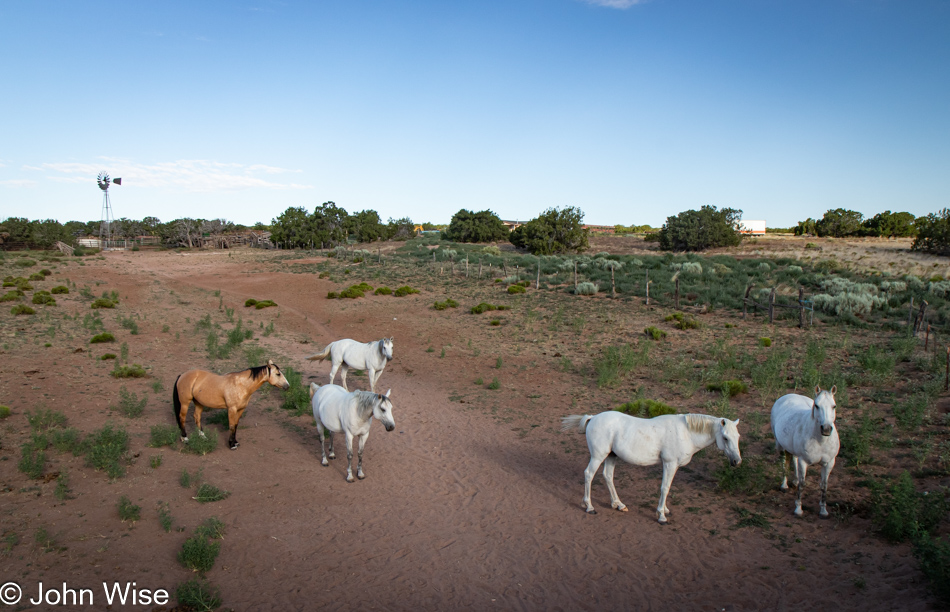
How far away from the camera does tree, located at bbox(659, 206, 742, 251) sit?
53.2 meters

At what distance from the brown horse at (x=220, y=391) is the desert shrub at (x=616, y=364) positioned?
8075 millimetres

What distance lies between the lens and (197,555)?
5738 millimetres

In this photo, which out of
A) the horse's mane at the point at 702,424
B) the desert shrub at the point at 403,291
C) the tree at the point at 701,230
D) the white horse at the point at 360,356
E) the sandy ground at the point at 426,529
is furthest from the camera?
the tree at the point at 701,230

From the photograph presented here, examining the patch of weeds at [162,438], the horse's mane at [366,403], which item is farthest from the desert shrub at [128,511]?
the horse's mane at [366,403]

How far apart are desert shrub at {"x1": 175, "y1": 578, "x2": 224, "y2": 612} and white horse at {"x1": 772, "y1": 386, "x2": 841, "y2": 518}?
748 cm

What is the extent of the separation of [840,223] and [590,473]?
76.1 meters

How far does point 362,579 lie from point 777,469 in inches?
266

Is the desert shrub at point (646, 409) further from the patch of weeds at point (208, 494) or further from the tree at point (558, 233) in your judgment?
the tree at point (558, 233)

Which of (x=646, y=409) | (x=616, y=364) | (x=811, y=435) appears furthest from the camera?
(x=616, y=364)

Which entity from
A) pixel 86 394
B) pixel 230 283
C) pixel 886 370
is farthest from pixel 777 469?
pixel 230 283

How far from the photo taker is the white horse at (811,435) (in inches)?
255

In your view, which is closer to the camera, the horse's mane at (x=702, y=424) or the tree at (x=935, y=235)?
the horse's mane at (x=702, y=424)

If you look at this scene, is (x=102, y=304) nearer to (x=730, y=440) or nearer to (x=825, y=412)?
(x=730, y=440)

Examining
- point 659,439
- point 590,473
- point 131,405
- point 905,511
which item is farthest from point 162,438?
point 905,511
